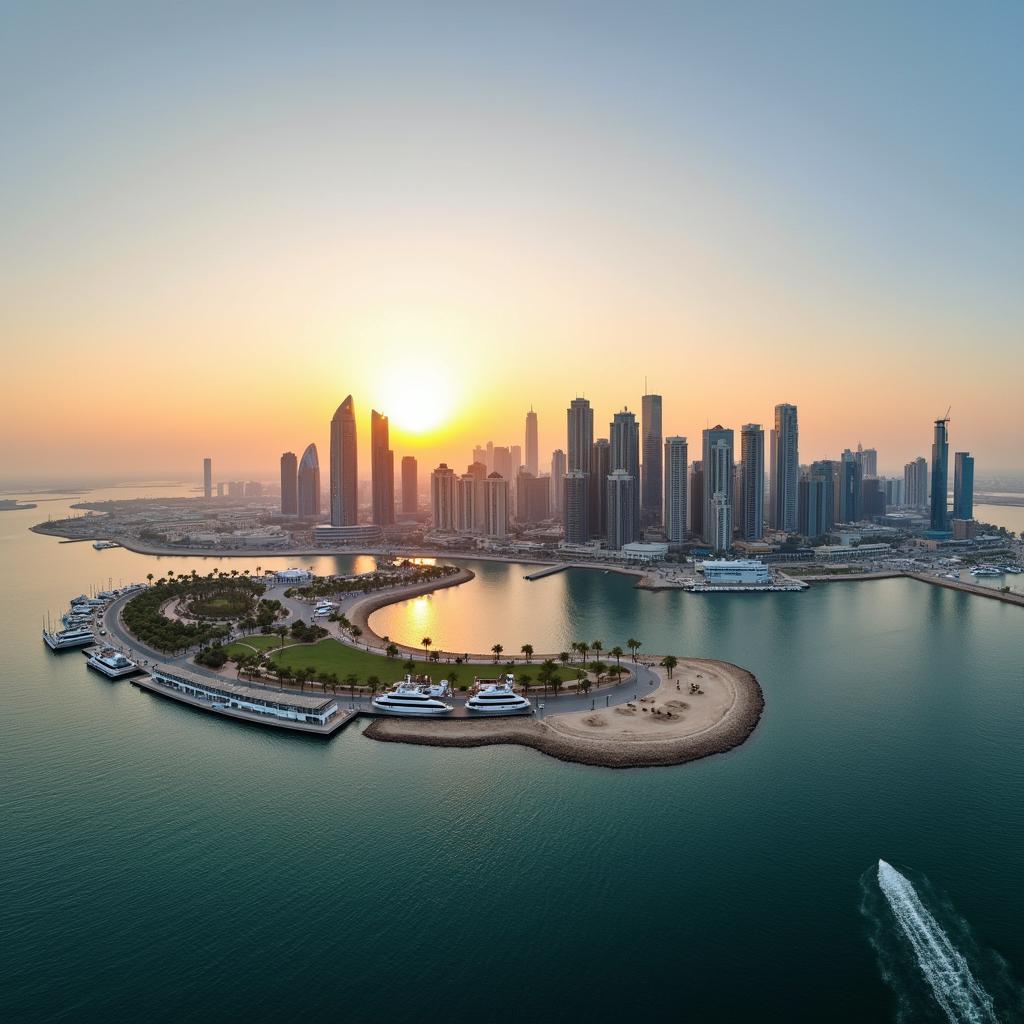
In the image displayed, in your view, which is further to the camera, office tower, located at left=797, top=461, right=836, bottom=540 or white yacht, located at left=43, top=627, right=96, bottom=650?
office tower, located at left=797, top=461, right=836, bottom=540

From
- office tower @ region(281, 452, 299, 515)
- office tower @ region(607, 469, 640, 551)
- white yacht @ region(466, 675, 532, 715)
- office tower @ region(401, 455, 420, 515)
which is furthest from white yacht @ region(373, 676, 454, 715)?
office tower @ region(401, 455, 420, 515)

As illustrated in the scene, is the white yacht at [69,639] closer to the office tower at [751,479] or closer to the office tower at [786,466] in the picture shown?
the office tower at [751,479]

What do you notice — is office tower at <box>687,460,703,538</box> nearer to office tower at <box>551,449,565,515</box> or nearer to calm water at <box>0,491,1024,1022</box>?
office tower at <box>551,449,565,515</box>

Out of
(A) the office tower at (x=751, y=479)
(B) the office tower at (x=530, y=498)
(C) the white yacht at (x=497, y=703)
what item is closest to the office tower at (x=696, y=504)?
(A) the office tower at (x=751, y=479)

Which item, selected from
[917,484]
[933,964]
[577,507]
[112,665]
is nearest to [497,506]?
[577,507]

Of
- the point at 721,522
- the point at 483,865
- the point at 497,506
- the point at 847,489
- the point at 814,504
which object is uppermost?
the point at 847,489

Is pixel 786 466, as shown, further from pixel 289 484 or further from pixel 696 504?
pixel 289 484
